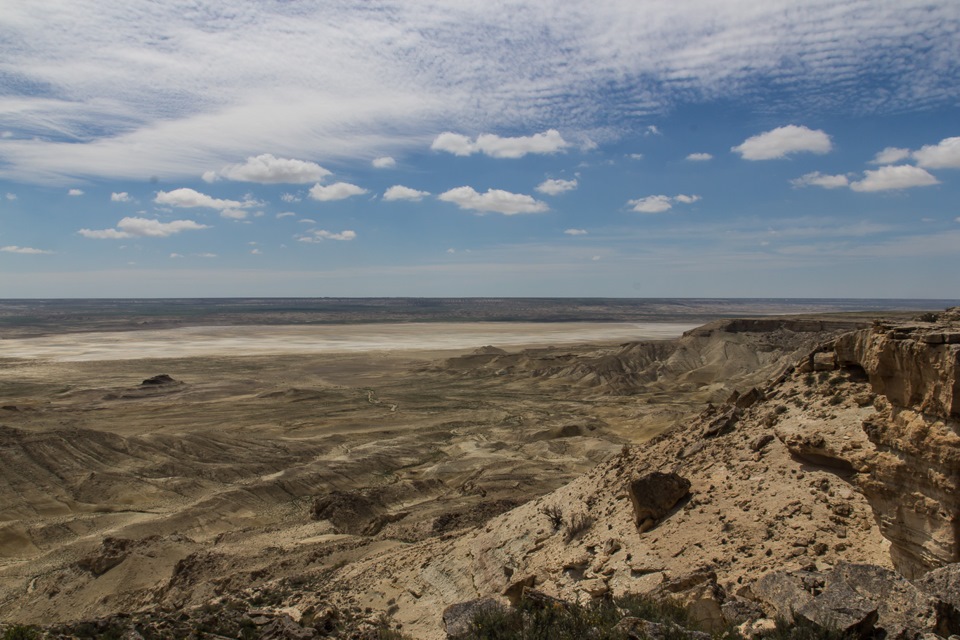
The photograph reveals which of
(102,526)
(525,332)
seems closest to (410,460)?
(102,526)

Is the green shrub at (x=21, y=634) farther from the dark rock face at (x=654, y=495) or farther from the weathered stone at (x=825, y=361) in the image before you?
the weathered stone at (x=825, y=361)

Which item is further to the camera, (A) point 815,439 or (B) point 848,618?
(A) point 815,439

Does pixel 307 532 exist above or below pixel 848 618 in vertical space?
below

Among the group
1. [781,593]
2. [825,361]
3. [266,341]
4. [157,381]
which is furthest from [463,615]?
[266,341]

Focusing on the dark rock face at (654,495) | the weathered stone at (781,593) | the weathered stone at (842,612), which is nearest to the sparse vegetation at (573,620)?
the weathered stone at (781,593)

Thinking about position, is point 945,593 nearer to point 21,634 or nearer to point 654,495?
point 654,495

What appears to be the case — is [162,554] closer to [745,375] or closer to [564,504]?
[564,504]
